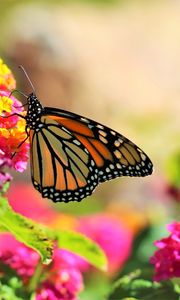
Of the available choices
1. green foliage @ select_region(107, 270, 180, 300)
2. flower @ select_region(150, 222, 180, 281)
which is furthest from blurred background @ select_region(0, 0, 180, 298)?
flower @ select_region(150, 222, 180, 281)

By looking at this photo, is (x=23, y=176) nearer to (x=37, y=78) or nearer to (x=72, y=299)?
(x=37, y=78)

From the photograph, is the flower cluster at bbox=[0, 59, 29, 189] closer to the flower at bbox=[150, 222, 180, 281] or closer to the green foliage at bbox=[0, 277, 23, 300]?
the green foliage at bbox=[0, 277, 23, 300]

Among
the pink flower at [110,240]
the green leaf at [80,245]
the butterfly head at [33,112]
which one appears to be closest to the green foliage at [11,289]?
the green leaf at [80,245]

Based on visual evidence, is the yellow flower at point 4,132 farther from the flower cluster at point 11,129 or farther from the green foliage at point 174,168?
the green foliage at point 174,168

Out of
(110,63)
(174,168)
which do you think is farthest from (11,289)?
(110,63)

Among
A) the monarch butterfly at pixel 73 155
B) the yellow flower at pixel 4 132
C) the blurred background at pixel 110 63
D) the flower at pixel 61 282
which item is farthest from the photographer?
the blurred background at pixel 110 63

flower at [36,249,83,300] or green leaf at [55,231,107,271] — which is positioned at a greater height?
green leaf at [55,231,107,271]

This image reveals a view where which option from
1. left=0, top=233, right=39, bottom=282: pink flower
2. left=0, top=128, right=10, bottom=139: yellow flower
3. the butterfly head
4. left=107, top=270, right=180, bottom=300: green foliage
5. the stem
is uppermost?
the butterfly head
